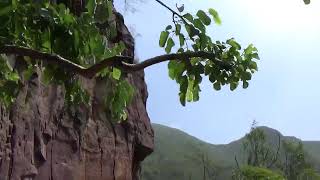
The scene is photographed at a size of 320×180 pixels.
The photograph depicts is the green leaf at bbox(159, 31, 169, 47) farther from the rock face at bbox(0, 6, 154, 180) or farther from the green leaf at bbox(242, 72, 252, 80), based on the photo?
the rock face at bbox(0, 6, 154, 180)

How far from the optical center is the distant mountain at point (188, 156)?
193 ft

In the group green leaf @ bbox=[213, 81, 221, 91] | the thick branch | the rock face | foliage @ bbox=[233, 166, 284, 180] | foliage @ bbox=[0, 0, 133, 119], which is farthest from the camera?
foliage @ bbox=[233, 166, 284, 180]

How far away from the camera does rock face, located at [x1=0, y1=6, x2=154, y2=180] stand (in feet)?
37.9

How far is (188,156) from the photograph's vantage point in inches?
2261

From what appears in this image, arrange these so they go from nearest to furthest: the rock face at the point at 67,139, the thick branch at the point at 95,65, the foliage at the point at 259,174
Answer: the thick branch at the point at 95,65 < the rock face at the point at 67,139 < the foliage at the point at 259,174

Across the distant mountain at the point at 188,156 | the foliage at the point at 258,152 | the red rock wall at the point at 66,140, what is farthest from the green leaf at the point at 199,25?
the distant mountain at the point at 188,156

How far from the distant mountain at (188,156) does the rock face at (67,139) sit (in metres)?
33.4

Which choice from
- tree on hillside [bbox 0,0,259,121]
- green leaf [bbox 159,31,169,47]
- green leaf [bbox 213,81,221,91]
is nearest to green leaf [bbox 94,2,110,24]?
tree on hillside [bbox 0,0,259,121]

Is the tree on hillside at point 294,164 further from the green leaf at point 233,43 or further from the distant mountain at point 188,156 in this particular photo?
the green leaf at point 233,43

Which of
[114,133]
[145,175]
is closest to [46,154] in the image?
[114,133]

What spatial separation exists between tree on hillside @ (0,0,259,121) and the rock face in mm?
6986

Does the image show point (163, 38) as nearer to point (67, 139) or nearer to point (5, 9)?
point (5, 9)

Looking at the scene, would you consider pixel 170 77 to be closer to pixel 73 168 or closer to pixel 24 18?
pixel 24 18

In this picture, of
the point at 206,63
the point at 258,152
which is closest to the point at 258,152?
the point at 258,152
